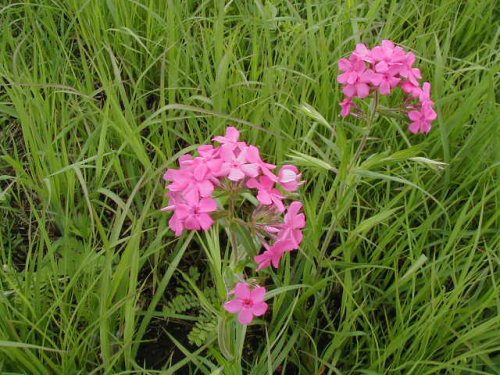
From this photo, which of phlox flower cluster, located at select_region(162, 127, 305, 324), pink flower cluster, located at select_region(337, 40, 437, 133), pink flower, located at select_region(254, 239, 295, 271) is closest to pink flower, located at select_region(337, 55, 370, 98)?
pink flower cluster, located at select_region(337, 40, 437, 133)

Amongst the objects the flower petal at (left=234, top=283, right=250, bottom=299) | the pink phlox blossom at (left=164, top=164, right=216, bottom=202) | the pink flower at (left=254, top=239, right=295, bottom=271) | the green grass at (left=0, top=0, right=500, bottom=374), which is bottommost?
the green grass at (left=0, top=0, right=500, bottom=374)

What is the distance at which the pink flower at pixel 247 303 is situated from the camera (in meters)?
0.95

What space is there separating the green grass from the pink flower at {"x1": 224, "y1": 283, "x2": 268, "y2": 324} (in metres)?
0.07

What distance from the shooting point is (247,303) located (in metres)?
0.96

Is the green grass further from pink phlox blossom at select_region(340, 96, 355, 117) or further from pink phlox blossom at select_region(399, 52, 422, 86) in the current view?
pink phlox blossom at select_region(399, 52, 422, 86)

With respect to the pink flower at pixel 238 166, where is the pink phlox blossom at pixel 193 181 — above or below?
below

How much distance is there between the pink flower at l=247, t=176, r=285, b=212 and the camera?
914mm

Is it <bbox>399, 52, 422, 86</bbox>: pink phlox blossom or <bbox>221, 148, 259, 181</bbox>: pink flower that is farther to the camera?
<bbox>399, 52, 422, 86</bbox>: pink phlox blossom

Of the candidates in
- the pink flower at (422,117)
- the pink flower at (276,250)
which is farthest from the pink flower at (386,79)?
the pink flower at (276,250)

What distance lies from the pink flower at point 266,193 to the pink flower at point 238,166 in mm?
20

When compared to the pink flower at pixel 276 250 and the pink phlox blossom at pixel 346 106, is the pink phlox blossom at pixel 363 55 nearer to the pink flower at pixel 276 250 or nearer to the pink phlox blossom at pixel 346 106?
the pink phlox blossom at pixel 346 106

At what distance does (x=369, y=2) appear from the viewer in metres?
1.90

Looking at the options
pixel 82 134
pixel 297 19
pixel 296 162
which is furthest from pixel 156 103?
pixel 296 162

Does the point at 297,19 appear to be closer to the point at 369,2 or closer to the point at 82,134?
the point at 369,2
